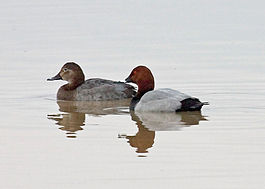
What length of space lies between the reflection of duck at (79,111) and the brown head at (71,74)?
47 cm

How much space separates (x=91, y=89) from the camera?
13.4 metres

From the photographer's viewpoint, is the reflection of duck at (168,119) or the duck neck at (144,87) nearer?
the reflection of duck at (168,119)

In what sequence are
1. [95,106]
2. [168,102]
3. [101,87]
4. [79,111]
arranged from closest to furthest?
[168,102] < [79,111] < [95,106] < [101,87]

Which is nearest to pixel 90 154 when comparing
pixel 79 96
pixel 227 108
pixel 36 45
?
pixel 227 108

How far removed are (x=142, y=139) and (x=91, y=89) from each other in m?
3.65

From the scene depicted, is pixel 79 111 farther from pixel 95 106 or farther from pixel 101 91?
pixel 101 91

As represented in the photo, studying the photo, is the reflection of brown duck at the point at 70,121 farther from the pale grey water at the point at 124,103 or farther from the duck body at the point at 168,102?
the duck body at the point at 168,102

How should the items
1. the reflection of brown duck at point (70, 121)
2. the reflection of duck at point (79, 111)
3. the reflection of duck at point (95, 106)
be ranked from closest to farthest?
the reflection of brown duck at point (70, 121), the reflection of duck at point (79, 111), the reflection of duck at point (95, 106)

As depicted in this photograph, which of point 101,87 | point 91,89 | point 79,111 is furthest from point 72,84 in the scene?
point 79,111

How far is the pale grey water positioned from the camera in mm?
8141

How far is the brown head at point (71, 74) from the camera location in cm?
1365

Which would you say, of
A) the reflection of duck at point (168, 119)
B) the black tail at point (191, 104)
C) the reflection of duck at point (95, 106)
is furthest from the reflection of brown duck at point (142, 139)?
the reflection of duck at point (95, 106)

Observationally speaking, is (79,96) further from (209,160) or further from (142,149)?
(209,160)

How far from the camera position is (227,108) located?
1177 centimetres
